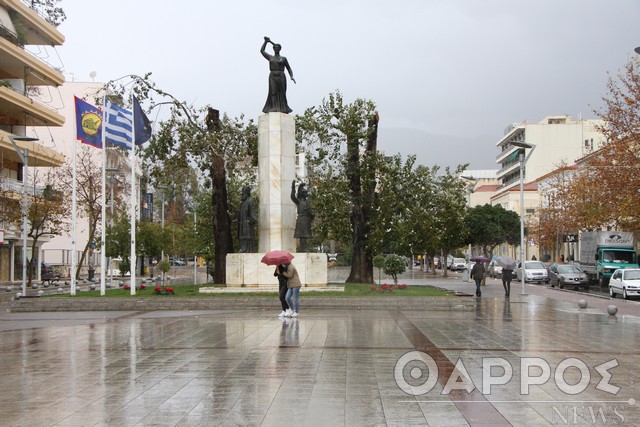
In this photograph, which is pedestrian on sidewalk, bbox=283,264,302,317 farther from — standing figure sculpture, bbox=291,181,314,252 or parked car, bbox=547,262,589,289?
parked car, bbox=547,262,589,289

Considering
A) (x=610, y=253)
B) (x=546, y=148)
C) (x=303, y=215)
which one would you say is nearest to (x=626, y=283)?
(x=610, y=253)

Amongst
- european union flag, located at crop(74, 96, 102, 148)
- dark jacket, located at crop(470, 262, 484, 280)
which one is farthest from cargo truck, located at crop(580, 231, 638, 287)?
european union flag, located at crop(74, 96, 102, 148)

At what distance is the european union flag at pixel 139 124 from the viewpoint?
88.2 feet

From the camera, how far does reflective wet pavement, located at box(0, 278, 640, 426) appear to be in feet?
25.8

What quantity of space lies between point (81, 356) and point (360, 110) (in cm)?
2376

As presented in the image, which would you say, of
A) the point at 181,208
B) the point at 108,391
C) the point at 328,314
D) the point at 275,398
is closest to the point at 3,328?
the point at 328,314

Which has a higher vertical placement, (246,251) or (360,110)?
(360,110)

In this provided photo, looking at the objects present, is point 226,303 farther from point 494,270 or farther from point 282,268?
point 494,270

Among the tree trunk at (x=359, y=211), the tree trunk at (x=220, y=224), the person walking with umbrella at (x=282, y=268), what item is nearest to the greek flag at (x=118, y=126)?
the tree trunk at (x=220, y=224)

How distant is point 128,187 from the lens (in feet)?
197

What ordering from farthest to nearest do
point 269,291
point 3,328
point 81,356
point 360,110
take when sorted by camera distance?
point 360,110 → point 269,291 → point 3,328 → point 81,356

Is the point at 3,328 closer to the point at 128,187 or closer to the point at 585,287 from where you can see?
the point at 585,287

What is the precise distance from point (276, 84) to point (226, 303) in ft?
27.6

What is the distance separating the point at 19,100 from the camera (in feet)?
141
